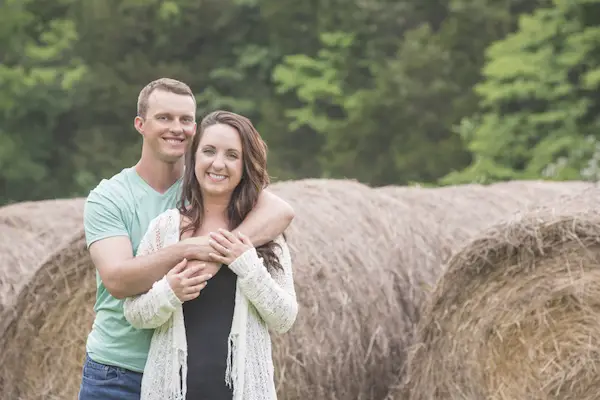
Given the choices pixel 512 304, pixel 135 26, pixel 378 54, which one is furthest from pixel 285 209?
pixel 135 26

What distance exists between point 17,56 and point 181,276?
20.9 m

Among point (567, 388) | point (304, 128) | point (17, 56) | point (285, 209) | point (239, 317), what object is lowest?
point (567, 388)

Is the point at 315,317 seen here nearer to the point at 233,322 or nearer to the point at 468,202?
the point at 233,322

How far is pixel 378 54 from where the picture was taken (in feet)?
76.6

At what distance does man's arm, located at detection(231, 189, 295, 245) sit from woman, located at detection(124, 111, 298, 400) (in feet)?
0.11

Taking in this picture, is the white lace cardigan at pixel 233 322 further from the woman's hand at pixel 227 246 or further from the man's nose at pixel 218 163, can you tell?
the man's nose at pixel 218 163

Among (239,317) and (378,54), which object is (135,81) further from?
(239,317)

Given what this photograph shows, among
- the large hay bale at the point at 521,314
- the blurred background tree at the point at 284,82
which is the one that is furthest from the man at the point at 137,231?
the blurred background tree at the point at 284,82

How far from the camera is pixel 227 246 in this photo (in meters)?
3.52

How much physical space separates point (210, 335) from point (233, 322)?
0.09m

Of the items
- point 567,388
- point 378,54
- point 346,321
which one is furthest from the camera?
point 378,54

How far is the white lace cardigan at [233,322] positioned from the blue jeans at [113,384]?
72 mm

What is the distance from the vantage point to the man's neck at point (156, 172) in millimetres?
3824

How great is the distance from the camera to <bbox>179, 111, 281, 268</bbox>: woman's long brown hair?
3.67 m
